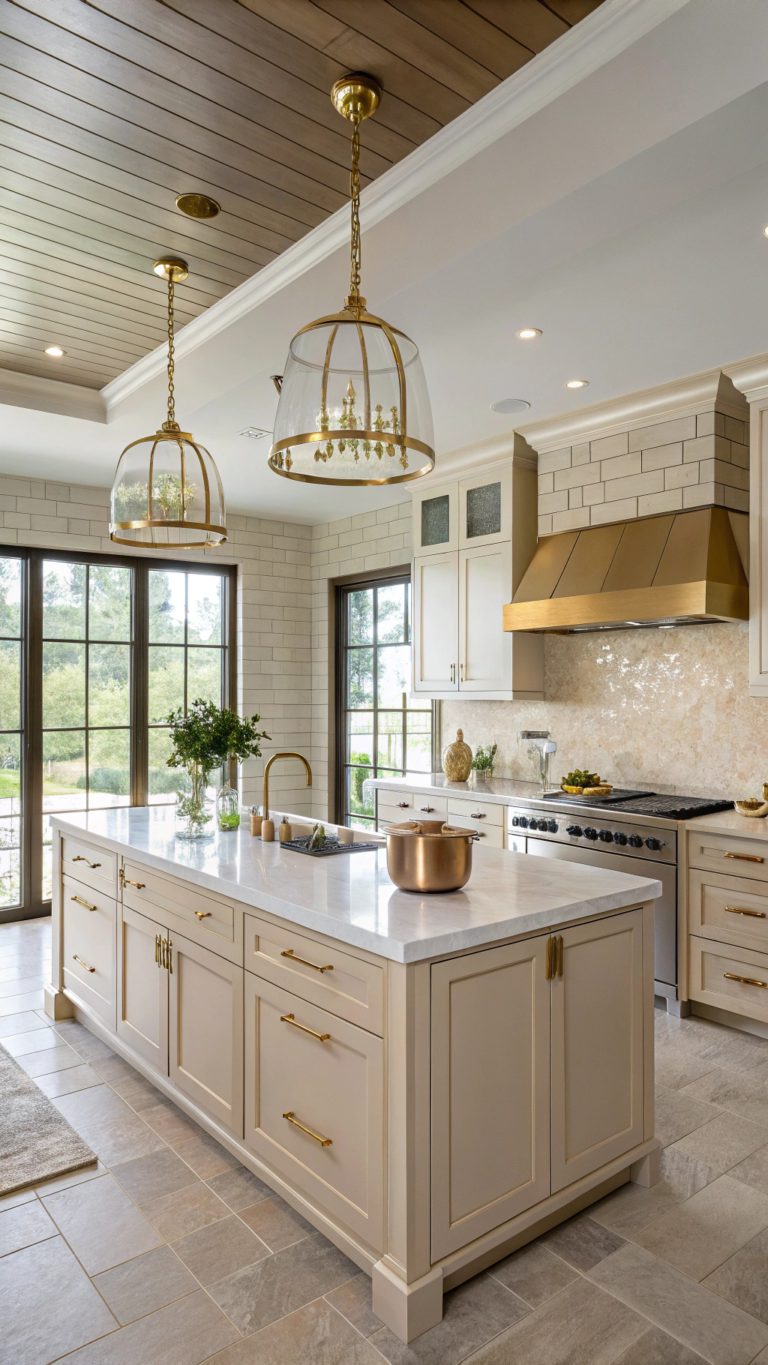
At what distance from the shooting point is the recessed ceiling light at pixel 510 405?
413 centimetres

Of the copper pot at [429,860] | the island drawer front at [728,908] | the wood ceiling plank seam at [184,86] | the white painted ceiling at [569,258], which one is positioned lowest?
the island drawer front at [728,908]

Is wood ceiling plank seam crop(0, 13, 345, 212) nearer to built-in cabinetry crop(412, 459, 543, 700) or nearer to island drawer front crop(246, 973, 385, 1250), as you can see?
island drawer front crop(246, 973, 385, 1250)

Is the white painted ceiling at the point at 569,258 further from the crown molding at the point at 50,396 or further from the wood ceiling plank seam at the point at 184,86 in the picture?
the wood ceiling plank seam at the point at 184,86

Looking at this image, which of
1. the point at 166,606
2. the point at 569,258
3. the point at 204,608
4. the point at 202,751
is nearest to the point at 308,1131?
the point at 202,751

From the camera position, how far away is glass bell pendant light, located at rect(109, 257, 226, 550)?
2.98m

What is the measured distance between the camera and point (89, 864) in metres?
3.45

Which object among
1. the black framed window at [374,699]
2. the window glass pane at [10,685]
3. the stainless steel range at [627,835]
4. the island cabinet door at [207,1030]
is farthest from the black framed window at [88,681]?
the island cabinet door at [207,1030]

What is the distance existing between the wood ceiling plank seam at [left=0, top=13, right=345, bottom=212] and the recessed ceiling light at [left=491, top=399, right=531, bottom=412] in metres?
1.74

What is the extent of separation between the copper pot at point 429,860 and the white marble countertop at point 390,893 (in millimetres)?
37

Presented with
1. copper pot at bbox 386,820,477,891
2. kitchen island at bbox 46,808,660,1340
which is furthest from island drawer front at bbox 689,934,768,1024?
copper pot at bbox 386,820,477,891

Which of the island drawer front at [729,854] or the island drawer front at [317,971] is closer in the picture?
the island drawer front at [317,971]

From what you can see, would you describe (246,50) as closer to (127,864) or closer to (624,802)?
(127,864)

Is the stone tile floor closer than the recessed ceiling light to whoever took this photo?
Yes

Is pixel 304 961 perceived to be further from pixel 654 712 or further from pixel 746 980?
pixel 654 712
